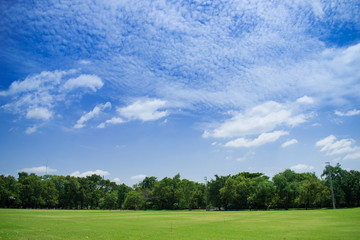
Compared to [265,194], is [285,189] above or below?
above

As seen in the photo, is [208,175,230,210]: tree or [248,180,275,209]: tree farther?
[208,175,230,210]: tree

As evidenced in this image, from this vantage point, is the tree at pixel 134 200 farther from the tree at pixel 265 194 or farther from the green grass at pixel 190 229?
the green grass at pixel 190 229

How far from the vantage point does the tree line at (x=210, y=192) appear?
79750 millimetres

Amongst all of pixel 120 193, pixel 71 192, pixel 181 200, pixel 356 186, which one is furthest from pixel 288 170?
pixel 71 192

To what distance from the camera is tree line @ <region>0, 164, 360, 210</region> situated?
79.8 meters

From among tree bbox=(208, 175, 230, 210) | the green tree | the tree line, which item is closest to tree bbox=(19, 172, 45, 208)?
the tree line

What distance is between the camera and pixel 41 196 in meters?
112

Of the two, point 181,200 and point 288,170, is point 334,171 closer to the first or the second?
point 288,170

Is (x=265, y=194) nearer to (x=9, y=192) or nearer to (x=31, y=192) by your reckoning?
(x=9, y=192)

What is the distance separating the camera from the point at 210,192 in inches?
4058

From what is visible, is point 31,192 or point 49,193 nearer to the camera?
point 31,192

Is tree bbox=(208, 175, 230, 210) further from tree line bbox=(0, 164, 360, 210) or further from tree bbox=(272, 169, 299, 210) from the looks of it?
tree bbox=(272, 169, 299, 210)

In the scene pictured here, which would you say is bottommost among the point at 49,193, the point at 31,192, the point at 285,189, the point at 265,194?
the point at 49,193

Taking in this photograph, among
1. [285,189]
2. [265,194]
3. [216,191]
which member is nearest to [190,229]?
[265,194]
